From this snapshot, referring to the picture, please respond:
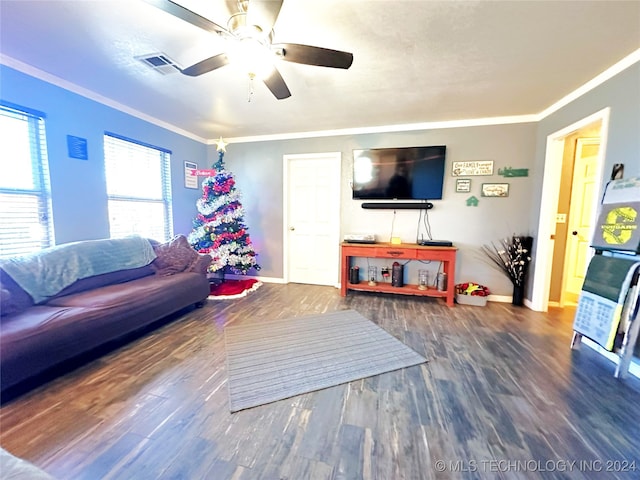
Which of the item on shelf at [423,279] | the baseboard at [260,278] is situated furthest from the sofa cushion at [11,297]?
the item on shelf at [423,279]

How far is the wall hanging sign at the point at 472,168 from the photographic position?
355 cm

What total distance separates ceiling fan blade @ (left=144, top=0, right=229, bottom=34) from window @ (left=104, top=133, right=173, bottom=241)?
237 centimetres

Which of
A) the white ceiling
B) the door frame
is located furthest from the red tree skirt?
the door frame

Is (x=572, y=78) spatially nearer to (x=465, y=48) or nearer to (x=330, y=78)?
(x=465, y=48)

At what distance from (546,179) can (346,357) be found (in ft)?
10.4

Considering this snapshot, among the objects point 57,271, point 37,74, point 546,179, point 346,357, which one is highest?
point 37,74

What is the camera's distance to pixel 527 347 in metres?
2.37

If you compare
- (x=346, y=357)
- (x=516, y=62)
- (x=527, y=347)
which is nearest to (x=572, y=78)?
(x=516, y=62)

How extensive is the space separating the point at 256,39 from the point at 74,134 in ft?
7.97

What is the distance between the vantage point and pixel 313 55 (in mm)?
1682

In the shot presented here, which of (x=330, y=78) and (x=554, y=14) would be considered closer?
(x=554, y=14)

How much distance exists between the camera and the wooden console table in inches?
135

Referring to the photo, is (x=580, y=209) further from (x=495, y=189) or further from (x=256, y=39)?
(x=256, y=39)

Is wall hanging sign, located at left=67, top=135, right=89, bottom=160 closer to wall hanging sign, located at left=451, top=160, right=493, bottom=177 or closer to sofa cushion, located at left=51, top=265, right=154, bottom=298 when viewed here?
sofa cushion, located at left=51, top=265, right=154, bottom=298
